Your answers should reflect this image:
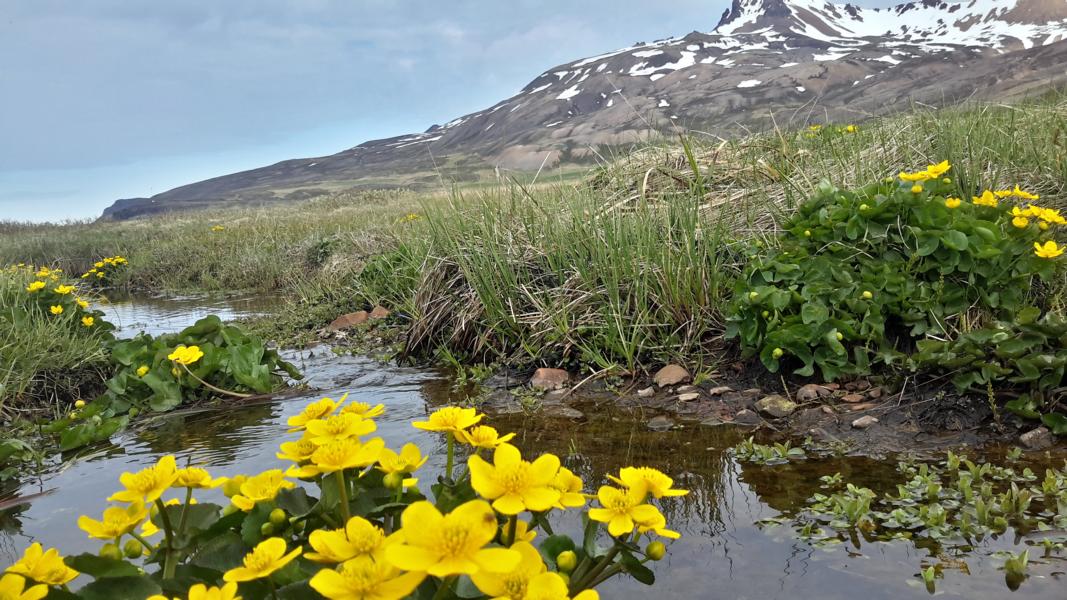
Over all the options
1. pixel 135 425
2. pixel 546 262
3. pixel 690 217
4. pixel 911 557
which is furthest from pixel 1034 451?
pixel 135 425

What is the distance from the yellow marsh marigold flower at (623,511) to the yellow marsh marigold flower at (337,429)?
1.36 ft

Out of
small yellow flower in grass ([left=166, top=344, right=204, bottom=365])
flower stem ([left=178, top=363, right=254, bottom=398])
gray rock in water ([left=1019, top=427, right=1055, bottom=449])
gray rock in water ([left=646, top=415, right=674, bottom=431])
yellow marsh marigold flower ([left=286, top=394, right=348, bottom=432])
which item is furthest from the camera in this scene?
flower stem ([left=178, top=363, right=254, bottom=398])

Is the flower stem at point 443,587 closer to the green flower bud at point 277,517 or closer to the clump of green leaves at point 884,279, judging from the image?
the green flower bud at point 277,517

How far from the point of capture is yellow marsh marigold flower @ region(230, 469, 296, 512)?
1.15 meters

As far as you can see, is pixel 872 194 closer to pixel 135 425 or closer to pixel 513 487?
pixel 513 487

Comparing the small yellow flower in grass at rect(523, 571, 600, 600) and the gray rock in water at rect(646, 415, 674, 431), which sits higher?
the small yellow flower in grass at rect(523, 571, 600, 600)

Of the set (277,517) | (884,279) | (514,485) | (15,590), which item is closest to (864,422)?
(884,279)

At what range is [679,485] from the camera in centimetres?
230

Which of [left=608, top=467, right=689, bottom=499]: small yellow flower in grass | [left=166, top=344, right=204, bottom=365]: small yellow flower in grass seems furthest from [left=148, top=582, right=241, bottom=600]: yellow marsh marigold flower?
[left=166, top=344, right=204, bottom=365]: small yellow flower in grass

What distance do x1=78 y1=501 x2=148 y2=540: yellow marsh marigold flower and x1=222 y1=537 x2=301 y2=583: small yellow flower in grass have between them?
33cm

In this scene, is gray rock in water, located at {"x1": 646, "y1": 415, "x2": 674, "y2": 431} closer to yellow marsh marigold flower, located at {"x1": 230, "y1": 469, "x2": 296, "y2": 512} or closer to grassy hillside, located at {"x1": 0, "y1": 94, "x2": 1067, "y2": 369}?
grassy hillside, located at {"x1": 0, "y1": 94, "x2": 1067, "y2": 369}

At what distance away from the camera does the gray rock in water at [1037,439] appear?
242 centimetres

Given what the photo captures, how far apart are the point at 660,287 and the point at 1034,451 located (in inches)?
76.7

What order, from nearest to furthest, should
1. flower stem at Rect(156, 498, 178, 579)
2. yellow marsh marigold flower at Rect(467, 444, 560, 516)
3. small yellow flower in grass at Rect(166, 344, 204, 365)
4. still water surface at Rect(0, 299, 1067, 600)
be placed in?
1. yellow marsh marigold flower at Rect(467, 444, 560, 516)
2. flower stem at Rect(156, 498, 178, 579)
3. still water surface at Rect(0, 299, 1067, 600)
4. small yellow flower in grass at Rect(166, 344, 204, 365)
